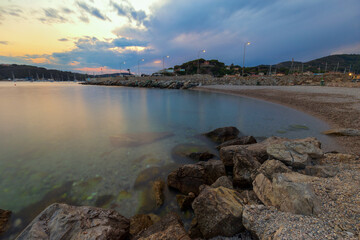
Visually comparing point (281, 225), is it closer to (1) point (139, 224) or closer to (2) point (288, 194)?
(2) point (288, 194)

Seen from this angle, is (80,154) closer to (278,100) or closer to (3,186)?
(3,186)

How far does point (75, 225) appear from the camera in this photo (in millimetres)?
2764

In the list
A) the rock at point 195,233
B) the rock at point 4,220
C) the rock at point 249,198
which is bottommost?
the rock at point 4,220

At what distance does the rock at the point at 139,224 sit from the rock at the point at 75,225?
18 cm

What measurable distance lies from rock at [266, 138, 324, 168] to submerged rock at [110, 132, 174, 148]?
6.12 meters

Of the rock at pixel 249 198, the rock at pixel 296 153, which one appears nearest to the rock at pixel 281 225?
the rock at pixel 249 198

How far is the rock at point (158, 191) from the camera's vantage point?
167 inches

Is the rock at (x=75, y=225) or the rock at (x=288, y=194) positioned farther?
→ the rock at (x=75, y=225)

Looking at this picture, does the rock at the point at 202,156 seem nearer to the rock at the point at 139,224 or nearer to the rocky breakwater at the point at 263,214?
the rocky breakwater at the point at 263,214

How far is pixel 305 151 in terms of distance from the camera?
13.1 ft

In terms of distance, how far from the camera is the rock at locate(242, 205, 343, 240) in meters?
1.91

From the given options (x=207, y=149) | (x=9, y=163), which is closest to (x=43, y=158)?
(x=9, y=163)

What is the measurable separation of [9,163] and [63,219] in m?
6.19

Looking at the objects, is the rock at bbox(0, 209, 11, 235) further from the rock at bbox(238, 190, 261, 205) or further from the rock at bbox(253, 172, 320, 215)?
the rock at bbox(253, 172, 320, 215)
